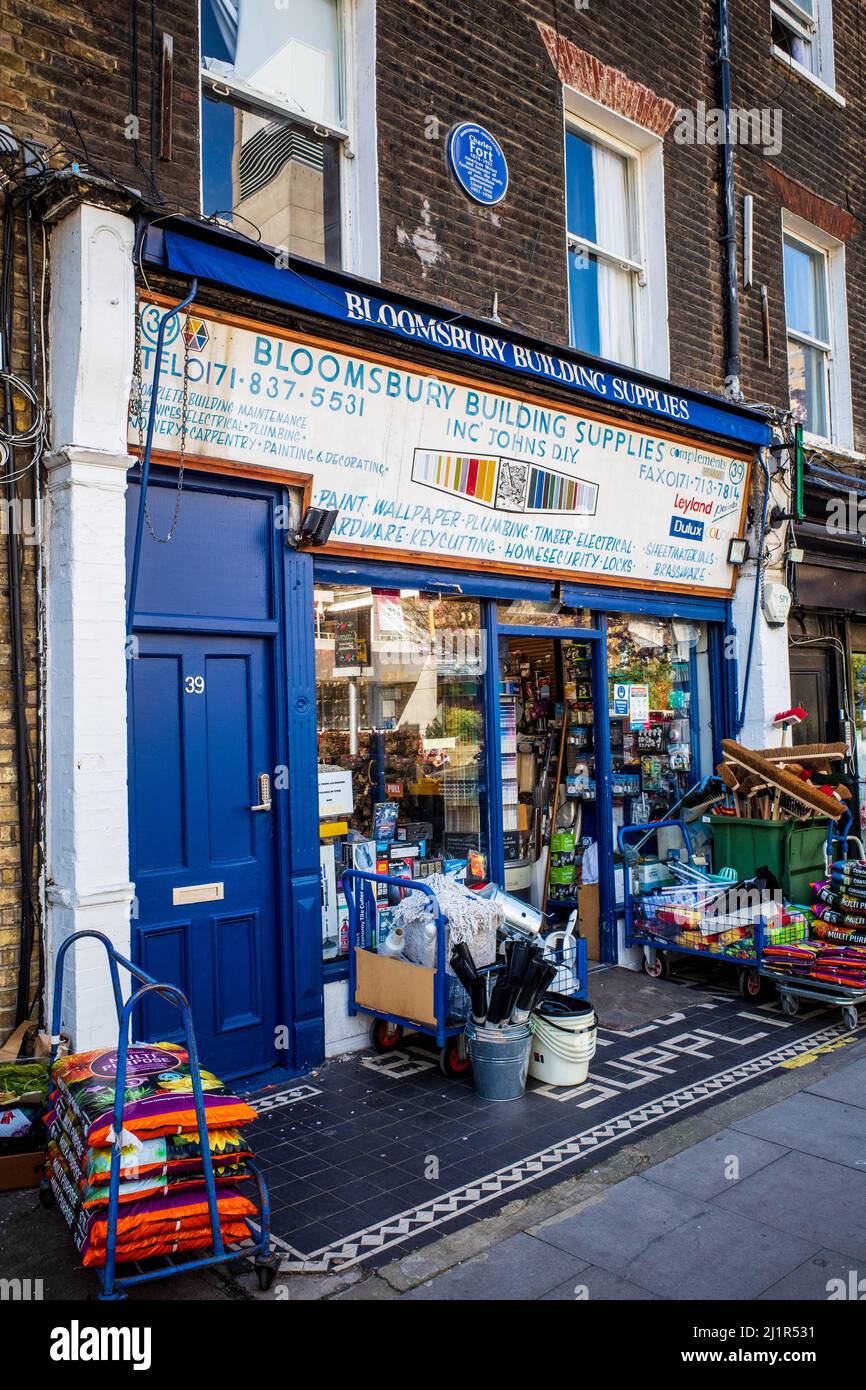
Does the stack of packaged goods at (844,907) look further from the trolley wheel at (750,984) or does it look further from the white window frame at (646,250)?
the white window frame at (646,250)

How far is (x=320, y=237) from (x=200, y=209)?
124cm

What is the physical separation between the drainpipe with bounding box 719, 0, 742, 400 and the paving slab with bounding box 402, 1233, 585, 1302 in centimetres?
778

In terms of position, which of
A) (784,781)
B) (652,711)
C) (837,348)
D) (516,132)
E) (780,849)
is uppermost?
(516,132)

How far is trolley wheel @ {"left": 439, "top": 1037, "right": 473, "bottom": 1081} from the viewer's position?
595 cm

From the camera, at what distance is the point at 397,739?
7.19 metres

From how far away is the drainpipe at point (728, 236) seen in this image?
376 inches

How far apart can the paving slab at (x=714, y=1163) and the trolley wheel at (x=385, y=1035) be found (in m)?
2.08

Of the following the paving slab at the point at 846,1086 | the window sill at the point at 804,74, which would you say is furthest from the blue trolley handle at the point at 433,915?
the window sill at the point at 804,74

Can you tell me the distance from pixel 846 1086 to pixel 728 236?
7.58 metres

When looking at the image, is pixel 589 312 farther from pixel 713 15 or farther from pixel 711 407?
pixel 713 15

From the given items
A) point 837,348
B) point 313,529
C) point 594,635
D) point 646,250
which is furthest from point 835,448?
point 313,529

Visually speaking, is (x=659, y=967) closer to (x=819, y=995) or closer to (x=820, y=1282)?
(x=819, y=995)

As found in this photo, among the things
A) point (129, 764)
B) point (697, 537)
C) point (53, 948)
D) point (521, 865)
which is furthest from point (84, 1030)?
point (697, 537)
